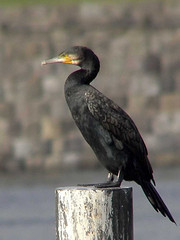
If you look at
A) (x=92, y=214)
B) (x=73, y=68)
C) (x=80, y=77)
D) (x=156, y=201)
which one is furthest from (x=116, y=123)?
(x=73, y=68)

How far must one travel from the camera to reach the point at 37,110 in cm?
1908

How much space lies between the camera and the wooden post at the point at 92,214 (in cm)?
674

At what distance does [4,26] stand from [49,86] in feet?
4.72

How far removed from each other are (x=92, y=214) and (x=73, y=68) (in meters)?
12.5

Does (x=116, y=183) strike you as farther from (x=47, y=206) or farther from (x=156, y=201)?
(x=47, y=206)

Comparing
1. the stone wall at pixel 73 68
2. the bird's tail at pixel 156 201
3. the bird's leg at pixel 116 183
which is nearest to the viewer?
the bird's leg at pixel 116 183

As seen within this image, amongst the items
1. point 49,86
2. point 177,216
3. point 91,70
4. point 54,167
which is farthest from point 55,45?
point 91,70

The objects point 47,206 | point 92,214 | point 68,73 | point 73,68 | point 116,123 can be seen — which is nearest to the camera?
point 92,214

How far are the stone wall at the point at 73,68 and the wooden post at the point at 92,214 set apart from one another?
11.5 metres

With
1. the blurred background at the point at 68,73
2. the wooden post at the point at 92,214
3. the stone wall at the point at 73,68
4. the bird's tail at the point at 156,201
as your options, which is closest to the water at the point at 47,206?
the blurred background at the point at 68,73

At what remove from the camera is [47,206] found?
595 inches

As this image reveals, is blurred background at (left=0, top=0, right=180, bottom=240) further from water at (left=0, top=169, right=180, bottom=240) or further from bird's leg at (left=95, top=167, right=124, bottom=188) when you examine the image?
bird's leg at (left=95, top=167, right=124, bottom=188)

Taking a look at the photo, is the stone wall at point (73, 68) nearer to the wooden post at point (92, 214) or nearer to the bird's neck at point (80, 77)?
the bird's neck at point (80, 77)

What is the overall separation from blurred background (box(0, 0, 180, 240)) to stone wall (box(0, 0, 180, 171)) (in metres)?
0.02
